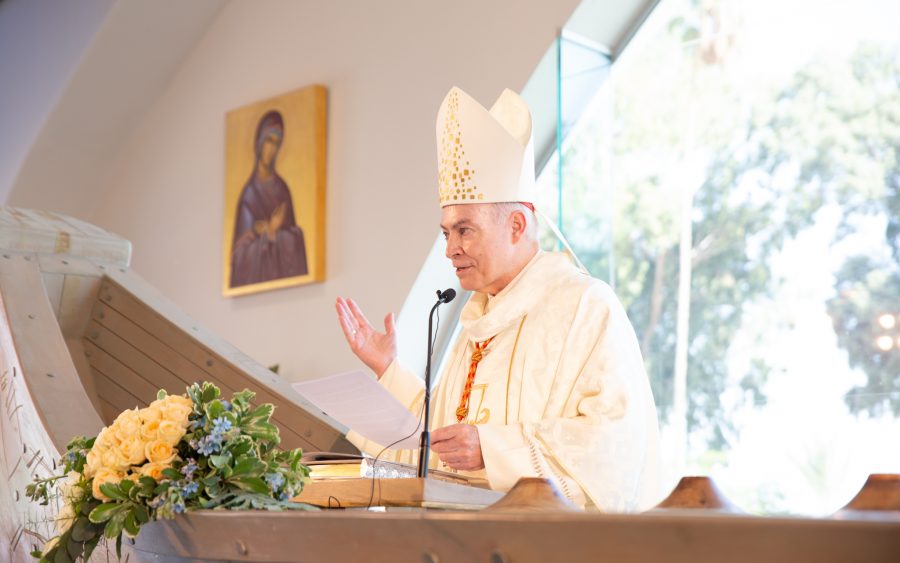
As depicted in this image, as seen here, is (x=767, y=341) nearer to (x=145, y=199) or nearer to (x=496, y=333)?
(x=496, y=333)

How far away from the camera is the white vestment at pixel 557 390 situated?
2.65 metres

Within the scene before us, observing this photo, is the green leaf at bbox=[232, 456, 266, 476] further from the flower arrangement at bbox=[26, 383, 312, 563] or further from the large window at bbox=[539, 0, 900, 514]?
the large window at bbox=[539, 0, 900, 514]

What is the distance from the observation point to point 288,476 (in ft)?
6.82

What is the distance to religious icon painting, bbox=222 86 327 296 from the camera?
6484 mm

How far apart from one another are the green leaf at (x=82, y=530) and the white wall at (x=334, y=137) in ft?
12.2

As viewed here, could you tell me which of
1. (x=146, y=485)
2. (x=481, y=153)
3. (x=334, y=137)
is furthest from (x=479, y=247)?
(x=334, y=137)

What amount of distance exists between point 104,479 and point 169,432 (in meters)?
0.16

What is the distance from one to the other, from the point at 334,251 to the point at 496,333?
3282mm

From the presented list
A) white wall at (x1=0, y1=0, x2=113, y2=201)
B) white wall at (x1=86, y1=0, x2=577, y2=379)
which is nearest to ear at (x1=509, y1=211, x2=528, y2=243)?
white wall at (x1=86, y1=0, x2=577, y2=379)

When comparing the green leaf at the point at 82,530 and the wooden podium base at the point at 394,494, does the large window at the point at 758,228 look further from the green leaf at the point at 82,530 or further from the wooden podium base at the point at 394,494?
the green leaf at the point at 82,530

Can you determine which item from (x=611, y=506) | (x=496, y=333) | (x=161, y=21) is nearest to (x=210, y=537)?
(x=611, y=506)

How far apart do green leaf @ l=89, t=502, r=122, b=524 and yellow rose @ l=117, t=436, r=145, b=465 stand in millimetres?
78

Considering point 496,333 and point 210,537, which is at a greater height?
point 496,333

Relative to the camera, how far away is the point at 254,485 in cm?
203
